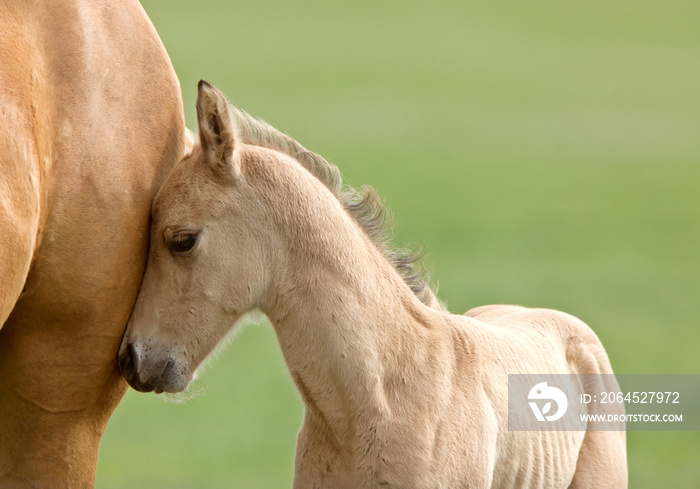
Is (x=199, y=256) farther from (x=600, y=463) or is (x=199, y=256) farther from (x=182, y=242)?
(x=600, y=463)

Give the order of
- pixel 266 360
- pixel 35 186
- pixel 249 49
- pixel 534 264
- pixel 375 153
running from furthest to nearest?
pixel 249 49 → pixel 375 153 → pixel 534 264 → pixel 266 360 → pixel 35 186

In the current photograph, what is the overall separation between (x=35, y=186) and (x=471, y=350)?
1878 millimetres

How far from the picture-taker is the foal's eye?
3.71m

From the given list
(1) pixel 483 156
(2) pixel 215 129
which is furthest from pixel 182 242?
(1) pixel 483 156

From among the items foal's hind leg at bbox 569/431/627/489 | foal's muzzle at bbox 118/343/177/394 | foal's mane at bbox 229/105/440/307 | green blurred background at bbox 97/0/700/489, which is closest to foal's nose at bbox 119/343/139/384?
foal's muzzle at bbox 118/343/177/394

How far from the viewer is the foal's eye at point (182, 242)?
371cm

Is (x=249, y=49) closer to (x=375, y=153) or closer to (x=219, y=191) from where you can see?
(x=375, y=153)

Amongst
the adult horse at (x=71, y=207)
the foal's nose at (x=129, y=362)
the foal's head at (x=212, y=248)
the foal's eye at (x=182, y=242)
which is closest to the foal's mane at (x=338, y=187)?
the foal's head at (x=212, y=248)

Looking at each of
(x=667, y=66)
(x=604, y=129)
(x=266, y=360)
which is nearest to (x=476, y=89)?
(x=604, y=129)

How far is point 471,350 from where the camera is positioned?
4113 mm

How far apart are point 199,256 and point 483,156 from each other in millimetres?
23971

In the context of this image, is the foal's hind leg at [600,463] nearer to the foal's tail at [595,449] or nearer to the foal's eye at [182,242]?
the foal's tail at [595,449]

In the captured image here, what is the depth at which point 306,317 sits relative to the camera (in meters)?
3.76

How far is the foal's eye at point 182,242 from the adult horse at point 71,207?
0.12 meters
